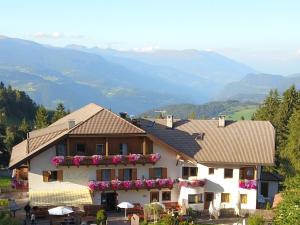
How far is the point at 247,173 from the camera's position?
151ft

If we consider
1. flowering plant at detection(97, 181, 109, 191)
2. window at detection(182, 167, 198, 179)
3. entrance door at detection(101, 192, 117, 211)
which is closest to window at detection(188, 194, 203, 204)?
window at detection(182, 167, 198, 179)

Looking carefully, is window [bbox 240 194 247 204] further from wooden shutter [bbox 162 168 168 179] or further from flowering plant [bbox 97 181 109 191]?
flowering plant [bbox 97 181 109 191]

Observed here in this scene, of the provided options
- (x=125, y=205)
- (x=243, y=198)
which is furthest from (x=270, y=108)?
(x=125, y=205)

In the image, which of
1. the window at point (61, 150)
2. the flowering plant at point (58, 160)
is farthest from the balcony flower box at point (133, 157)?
the flowering plant at point (58, 160)

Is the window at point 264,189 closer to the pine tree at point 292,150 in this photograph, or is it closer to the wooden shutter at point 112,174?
the pine tree at point 292,150

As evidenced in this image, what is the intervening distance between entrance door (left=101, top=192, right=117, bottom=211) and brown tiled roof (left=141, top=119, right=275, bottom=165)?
7.23 m

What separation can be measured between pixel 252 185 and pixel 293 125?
28.3 metres

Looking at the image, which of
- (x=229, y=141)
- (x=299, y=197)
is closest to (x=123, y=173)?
(x=229, y=141)

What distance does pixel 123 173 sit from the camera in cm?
4547

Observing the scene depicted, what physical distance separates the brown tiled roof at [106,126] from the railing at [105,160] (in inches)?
89.4

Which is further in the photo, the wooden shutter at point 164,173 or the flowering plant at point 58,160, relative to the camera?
the wooden shutter at point 164,173

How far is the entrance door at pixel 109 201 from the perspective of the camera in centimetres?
4550

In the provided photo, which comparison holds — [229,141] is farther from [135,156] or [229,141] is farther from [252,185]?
[135,156]

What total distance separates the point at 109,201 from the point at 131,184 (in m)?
3.07
